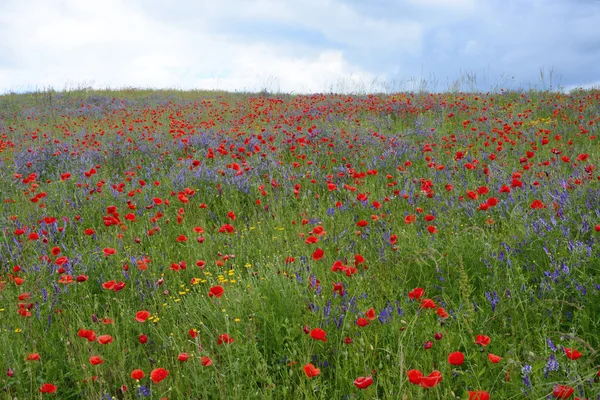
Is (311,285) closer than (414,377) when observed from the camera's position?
No

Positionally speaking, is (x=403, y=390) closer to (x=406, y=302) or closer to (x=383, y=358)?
(x=383, y=358)

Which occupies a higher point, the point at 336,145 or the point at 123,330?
the point at 336,145

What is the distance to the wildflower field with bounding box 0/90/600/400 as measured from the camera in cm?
202

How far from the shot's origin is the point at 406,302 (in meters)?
2.49

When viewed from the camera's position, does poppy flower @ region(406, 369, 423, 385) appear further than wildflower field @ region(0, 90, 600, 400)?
No

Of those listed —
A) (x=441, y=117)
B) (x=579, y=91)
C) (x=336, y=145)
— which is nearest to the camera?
(x=336, y=145)

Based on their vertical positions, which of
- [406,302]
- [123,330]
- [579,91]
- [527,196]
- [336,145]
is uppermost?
[579,91]

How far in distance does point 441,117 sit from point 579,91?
20.8ft

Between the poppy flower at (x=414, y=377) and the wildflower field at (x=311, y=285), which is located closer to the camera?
the poppy flower at (x=414, y=377)

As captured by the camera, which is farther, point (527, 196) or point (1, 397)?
point (527, 196)

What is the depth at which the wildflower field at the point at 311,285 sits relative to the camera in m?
2.02

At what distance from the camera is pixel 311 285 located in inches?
105

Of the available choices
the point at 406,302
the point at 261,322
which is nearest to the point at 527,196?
the point at 406,302

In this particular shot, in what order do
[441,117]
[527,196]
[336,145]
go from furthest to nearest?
[441,117] < [336,145] < [527,196]
